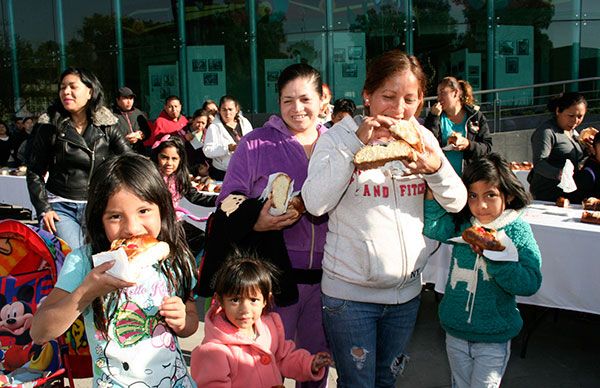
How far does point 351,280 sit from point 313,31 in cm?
1413

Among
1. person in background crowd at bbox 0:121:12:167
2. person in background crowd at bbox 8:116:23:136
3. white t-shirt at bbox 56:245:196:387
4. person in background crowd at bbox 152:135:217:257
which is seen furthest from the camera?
person in background crowd at bbox 8:116:23:136

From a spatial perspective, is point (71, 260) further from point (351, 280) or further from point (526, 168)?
point (526, 168)

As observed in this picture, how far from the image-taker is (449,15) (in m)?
15.1

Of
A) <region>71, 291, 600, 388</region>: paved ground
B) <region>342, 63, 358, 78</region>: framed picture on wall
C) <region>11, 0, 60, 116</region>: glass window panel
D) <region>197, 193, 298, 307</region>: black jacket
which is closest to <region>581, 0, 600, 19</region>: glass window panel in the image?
<region>342, 63, 358, 78</region>: framed picture on wall

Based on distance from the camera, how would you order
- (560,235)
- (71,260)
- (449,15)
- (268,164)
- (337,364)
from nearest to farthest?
1. (71,260)
2. (337,364)
3. (268,164)
4. (560,235)
5. (449,15)

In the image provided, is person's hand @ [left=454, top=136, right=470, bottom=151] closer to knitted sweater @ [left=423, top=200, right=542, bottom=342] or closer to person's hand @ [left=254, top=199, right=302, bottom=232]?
knitted sweater @ [left=423, top=200, right=542, bottom=342]

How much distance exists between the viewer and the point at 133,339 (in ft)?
6.91

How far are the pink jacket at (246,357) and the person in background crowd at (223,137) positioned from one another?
4.43 metres

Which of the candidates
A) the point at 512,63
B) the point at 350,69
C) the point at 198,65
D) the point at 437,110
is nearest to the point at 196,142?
the point at 437,110

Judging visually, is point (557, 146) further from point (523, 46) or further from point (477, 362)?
point (523, 46)

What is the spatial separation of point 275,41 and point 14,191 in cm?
877

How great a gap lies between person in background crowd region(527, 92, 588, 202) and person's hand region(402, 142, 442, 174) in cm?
322

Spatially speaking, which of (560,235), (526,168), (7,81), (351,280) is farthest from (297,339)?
(7,81)

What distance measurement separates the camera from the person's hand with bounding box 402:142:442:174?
2293 mm
